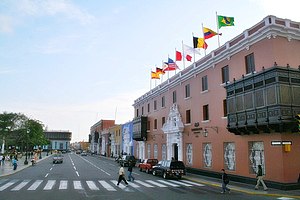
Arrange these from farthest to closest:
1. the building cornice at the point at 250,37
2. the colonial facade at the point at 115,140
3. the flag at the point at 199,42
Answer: the colonial facade at the point at 115,140, the flag at the point at 199,42, the building cornice at the point at 250,37

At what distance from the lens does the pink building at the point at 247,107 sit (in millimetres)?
19359

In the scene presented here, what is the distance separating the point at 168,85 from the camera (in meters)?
39.8

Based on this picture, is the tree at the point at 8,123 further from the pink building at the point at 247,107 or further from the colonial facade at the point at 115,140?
the pink building at the point at 247,107

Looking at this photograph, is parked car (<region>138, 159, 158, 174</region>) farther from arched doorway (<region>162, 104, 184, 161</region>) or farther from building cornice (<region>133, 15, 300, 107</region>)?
building cornice (<region>133, 15, 300, 107</region>)

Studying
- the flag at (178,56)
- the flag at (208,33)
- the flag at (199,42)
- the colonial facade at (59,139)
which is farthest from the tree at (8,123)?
the colonial facade at (59,139)

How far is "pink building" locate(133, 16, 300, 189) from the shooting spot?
63.5 feet

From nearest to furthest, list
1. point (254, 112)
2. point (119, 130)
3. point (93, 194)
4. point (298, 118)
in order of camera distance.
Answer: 1. point (93, 194)
2. point (298, 118)
3. point (254, 112)
4. point (119, 130)

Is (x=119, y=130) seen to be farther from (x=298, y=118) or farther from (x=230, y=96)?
(x=298, y=118)

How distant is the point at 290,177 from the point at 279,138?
2763 mm

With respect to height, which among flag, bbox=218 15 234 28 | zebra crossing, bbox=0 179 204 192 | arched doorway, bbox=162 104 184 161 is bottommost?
zebra crossing, bbox=0 179 204 192

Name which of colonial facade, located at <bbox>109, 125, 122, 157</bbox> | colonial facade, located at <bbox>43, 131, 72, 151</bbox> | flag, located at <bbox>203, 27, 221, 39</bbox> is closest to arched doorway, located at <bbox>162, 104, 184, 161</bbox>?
flag, located at <bbox>203, 27, 221, 39</bbox>

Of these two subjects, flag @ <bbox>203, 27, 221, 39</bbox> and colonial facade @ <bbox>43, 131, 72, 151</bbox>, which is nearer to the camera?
flag @ <bbox>203, 27, 221, 39</bbox>

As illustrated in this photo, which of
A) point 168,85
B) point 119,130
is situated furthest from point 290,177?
point 119,130

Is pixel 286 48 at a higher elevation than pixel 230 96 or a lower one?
higher
